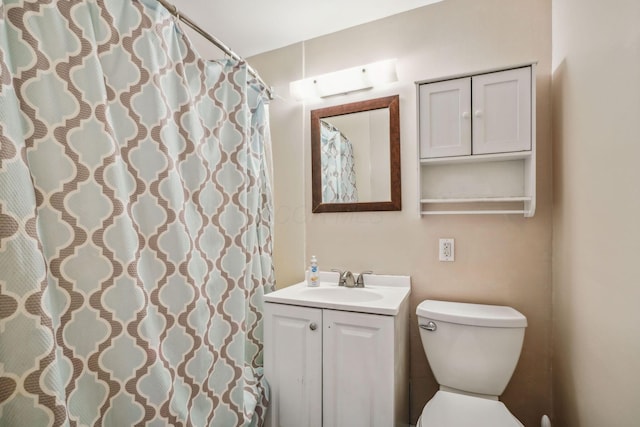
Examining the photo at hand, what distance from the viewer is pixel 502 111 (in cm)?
148

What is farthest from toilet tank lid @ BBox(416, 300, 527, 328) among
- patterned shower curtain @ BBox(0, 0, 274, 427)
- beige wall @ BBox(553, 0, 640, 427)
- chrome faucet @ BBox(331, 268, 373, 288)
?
patterned shower curtain @ BBox(0, 0, 274, 427)

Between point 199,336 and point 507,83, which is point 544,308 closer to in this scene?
point 507,83

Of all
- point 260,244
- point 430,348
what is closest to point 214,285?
point 260,244

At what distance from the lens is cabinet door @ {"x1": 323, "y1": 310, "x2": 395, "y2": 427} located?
133cm

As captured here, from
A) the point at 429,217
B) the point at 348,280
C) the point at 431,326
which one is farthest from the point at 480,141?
the point at 348,280

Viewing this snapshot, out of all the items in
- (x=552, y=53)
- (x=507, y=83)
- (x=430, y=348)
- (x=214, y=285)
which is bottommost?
(x=430, y=348)

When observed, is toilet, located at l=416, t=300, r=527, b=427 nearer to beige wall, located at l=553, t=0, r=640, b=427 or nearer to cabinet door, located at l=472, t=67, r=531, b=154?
beige wall, located at l=553, t=0, r=640, b=427

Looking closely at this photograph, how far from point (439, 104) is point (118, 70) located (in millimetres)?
1429

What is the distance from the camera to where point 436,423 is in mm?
1181

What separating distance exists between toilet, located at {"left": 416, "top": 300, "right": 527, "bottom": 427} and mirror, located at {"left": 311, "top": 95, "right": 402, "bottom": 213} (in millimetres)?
698

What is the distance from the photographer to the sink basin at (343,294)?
5.61 ft

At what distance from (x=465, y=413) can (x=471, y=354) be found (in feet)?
0.82

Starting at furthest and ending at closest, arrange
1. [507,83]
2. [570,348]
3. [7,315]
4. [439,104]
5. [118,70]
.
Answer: [439,104]
[507,83]
[570,348]
[118,70]
[7,315]

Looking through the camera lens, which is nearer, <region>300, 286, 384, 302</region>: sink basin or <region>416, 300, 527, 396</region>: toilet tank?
<region>416, 300, 527, 396</region>: toilet tank
